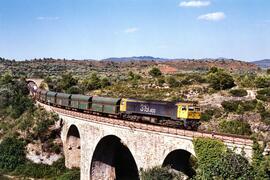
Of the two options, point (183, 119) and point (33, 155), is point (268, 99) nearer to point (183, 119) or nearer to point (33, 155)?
point (183, 119)

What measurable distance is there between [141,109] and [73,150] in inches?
704

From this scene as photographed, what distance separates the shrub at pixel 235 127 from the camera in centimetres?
3747

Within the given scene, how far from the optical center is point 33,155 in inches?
2128

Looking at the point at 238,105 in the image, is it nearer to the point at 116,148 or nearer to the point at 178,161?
the point at 116,148

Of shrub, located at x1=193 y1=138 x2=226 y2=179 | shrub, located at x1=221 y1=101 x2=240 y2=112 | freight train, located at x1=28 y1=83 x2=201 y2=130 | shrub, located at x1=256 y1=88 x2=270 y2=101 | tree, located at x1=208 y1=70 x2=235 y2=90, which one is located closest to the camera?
shrub, located at x1=193 y1=138 x2=226 y2=179

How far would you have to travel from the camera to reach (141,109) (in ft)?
127

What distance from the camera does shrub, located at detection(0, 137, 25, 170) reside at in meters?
53.3

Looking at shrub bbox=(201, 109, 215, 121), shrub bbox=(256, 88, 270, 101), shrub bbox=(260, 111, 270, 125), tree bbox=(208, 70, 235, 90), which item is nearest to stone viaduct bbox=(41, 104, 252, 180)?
shrub bbox=(201, 109, 215, 121)

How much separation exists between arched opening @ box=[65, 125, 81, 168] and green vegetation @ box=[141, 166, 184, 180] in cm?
2460

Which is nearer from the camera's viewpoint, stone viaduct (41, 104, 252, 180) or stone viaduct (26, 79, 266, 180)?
stone viaduct (26, 79, 266, 180)

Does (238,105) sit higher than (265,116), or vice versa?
(238,105)

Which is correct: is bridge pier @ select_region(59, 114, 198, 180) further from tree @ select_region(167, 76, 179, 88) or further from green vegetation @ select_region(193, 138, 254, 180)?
tree @ select_region(167, 76, 179, 88)

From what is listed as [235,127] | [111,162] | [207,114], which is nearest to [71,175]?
[111,162]

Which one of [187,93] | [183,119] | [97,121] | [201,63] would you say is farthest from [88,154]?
[201,63]
